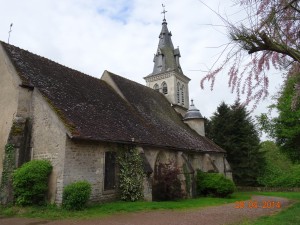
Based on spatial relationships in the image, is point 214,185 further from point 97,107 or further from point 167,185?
point 97,107

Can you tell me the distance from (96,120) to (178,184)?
20.7ft

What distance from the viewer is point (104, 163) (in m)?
14.9

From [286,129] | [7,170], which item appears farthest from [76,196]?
[286,129]

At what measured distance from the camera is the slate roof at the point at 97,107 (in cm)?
1463

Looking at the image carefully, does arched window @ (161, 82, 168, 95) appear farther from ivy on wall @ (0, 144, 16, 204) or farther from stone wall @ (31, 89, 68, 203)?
ivy on wall @ (0, 144, 16, 204)

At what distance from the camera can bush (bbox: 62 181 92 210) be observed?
12.1 m

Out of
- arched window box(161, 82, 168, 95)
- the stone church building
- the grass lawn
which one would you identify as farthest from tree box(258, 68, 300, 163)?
the grass lawn

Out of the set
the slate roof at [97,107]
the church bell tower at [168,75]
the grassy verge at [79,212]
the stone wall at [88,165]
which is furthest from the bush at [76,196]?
the church bell tower at [168,75]

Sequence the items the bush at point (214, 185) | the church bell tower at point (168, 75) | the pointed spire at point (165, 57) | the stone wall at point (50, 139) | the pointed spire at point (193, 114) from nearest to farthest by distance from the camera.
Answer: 1. the stone wall at point (50, 139)
2. the bush at point (214, 185)
3. the pointed spire at point (193, 114)
4. the church bell tower at point (168, 75)
5. the pointed spire at point (165, 57)

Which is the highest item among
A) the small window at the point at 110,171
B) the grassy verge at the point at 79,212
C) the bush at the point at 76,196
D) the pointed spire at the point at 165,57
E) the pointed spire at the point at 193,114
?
the pointed spire at the point at 165,57

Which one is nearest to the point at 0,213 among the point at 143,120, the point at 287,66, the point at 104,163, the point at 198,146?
the point at 104,163

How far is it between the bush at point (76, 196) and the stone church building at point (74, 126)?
516mm

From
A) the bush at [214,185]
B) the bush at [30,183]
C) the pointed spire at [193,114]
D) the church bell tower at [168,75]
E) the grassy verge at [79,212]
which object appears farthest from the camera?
the church bell tower at [168,75]

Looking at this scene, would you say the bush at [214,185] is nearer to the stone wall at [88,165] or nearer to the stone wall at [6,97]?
the stone wall at [88,165]
